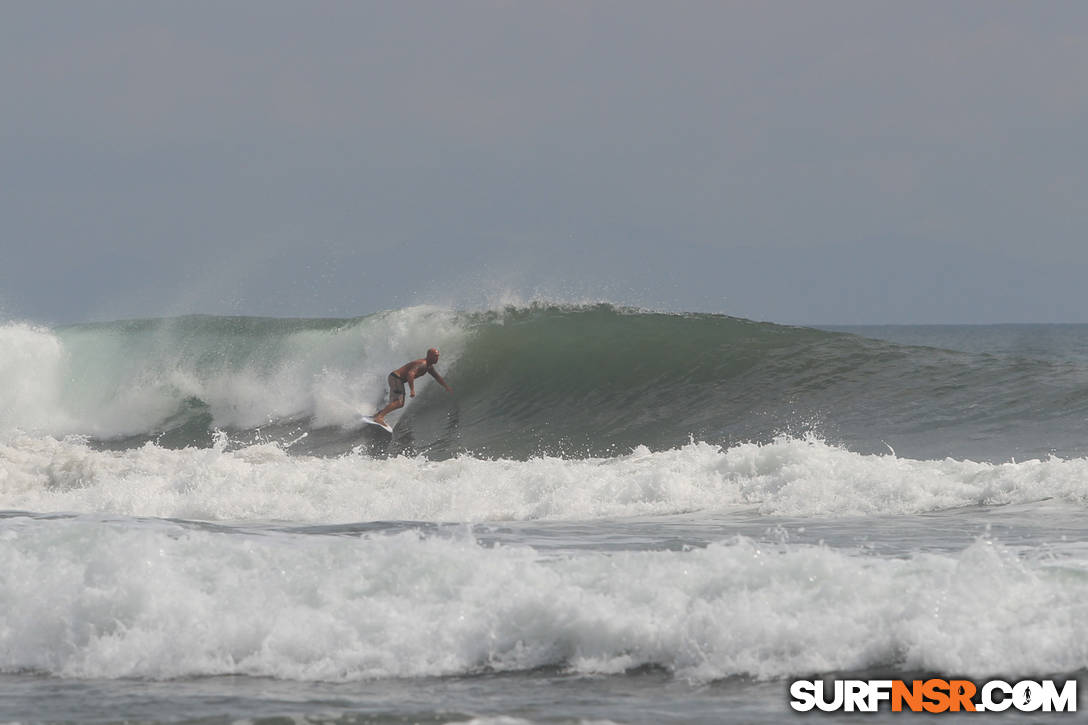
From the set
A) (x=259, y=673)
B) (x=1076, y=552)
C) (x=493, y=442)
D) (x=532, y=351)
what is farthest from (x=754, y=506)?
(x=532, y=351)

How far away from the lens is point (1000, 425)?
14.6m

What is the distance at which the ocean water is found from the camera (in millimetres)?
5199

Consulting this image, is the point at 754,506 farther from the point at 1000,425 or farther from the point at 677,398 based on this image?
the point at 677,398

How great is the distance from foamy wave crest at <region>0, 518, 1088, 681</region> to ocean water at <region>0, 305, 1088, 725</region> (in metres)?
0.02

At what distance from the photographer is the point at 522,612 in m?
5.73

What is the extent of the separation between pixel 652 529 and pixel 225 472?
4.67m

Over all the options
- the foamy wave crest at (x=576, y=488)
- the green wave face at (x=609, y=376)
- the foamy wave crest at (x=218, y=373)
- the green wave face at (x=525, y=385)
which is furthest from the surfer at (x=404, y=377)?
the foamy wave crest at (x=576, y=488)

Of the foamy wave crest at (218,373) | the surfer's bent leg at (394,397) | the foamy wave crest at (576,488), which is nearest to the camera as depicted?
the foamy wave crest at (576,488)

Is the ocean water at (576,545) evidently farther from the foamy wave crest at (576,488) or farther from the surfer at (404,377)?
the surfer at (404,377)

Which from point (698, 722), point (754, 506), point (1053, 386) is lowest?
point (698, 722)

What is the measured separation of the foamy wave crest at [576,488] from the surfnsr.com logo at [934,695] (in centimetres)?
459

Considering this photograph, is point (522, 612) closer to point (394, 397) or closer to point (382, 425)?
point (382, 425)

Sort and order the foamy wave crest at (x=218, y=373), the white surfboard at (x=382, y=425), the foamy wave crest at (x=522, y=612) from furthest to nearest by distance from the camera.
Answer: the foamy wave crest at (x=218, y=373)
the white surfboard at (x=382, y=425)
the foamy wave crest at (x=522, y=612)

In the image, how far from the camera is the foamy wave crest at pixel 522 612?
5.32 meters
